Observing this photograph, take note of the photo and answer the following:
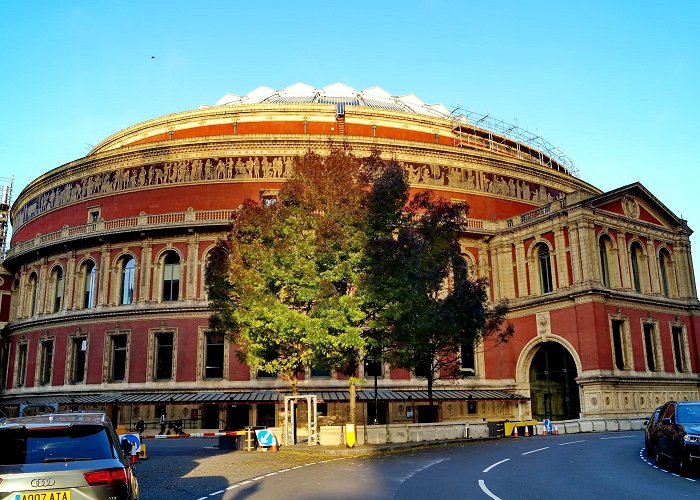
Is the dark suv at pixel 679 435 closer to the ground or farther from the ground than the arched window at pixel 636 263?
closer to the ground

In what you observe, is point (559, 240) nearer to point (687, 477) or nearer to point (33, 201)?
point (687, 477)

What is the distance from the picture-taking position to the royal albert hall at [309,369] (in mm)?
38125

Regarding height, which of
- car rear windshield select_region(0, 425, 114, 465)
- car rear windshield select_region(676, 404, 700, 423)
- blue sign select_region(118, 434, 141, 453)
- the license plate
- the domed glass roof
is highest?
the domed glass roof

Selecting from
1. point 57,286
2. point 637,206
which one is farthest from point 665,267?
point 57,286

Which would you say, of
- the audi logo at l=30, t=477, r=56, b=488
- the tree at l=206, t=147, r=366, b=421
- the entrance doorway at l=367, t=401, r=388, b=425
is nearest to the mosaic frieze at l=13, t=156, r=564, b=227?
the entrance doorway at l=367, t=401, r=388, b=425

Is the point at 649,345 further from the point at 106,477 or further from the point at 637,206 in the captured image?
the point at 106,477

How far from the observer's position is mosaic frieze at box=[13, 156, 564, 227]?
139 feet

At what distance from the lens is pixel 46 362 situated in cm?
4428

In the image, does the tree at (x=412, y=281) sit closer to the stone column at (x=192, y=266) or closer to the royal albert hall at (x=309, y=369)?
the royal albert hall at (x=309, y=369)

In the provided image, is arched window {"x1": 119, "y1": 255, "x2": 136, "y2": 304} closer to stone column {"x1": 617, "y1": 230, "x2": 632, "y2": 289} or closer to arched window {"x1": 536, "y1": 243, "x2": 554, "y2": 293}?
arched window {"x1": 536, "y1": 243, "x2": 554, "y2": 293}

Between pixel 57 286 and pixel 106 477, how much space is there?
41.8m

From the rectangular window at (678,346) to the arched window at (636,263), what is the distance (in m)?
4.04

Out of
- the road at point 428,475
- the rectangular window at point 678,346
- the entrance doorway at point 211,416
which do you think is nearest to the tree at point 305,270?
the road at point 428,475

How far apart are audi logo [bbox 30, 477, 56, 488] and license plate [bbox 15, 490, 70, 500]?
73 millimetres
